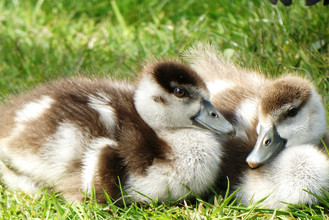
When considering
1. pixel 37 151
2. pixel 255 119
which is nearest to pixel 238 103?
pixel 255 119

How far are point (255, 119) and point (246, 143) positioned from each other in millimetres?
133

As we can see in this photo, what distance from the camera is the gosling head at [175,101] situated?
93.4 inches

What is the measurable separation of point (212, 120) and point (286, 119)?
0.32m

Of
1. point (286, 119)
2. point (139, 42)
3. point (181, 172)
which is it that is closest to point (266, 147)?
point (286, 119)

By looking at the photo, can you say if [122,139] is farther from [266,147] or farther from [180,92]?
[266,147]

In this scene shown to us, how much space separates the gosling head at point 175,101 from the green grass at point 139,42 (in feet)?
1.18

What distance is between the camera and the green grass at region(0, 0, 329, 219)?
230 cm

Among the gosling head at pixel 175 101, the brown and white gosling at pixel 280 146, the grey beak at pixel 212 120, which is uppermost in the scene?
the gosling head at pixel 175 101

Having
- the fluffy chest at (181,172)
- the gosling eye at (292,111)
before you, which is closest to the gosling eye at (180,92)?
the fluffy chest at (181,172)

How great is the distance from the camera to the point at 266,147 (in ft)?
7.57

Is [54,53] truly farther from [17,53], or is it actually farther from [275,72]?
[275,72]

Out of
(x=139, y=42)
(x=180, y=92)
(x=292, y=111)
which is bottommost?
(x=292, y=111)

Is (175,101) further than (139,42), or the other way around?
(139,42)

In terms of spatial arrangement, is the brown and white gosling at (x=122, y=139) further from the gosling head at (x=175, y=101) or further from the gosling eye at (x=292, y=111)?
the gosling eye at (x=292, y=111)
